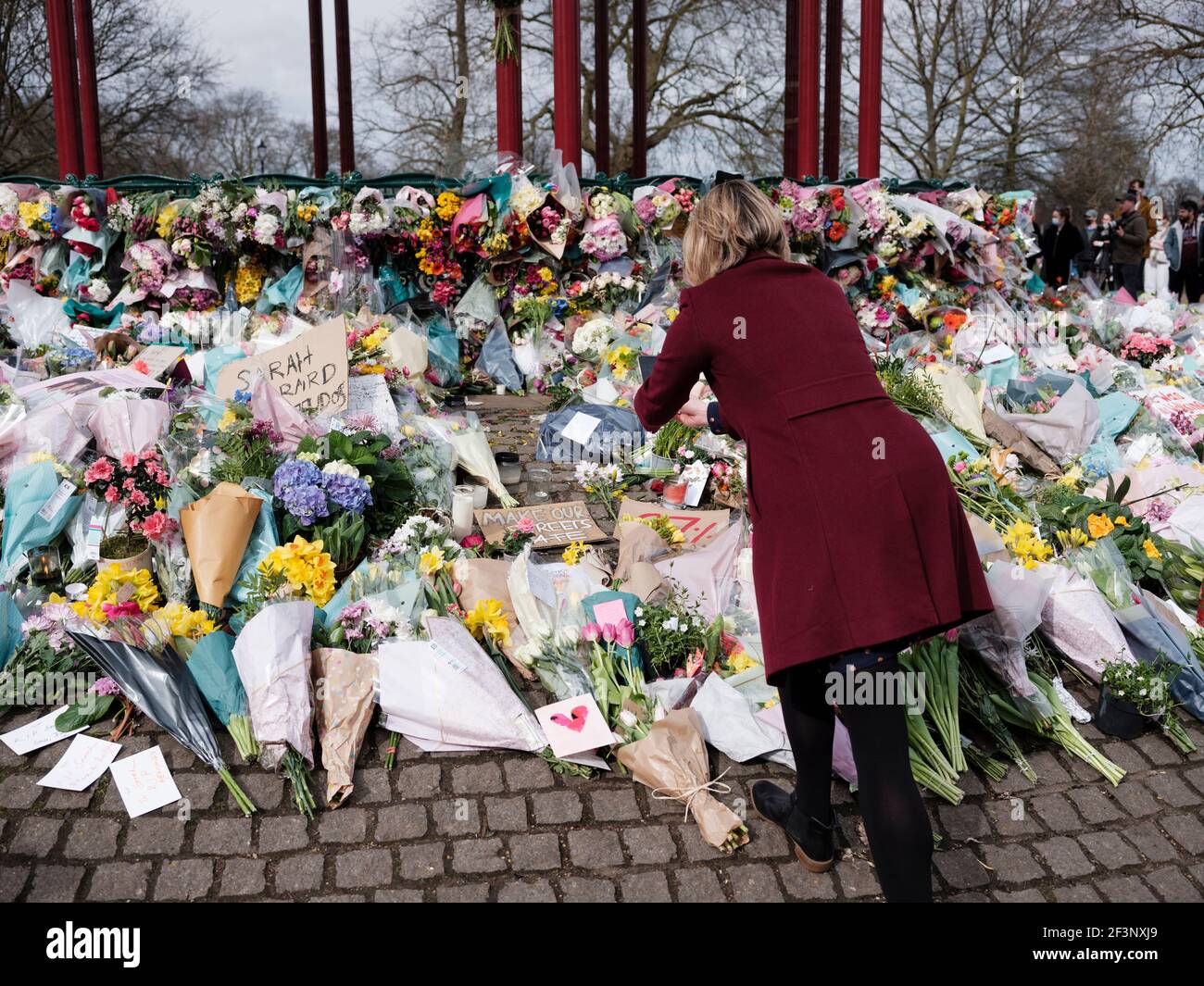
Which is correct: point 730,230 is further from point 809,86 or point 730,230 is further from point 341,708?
point 809,86

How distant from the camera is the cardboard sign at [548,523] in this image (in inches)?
166

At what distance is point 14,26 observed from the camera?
19.8 meters

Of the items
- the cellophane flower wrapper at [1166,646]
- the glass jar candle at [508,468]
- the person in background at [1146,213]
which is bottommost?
the cellophane flower wrapper at [1166,646]

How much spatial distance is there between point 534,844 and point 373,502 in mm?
1796

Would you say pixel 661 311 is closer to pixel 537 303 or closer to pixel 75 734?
pixel 537 303

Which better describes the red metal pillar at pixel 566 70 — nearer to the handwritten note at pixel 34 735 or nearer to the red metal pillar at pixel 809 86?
the red metal pillar at pixel 809 86

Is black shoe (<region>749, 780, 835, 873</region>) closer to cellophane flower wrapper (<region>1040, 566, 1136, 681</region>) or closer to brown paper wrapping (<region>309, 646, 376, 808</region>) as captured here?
brown paper wrapping (<region>309, 646, 376, 808</region>)

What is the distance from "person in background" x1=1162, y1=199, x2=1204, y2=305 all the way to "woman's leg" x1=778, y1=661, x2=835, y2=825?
13.3 meters

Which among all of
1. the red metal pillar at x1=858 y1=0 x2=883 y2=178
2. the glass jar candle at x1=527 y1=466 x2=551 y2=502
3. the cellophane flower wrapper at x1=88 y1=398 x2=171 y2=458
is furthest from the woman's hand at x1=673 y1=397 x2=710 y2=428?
the red metal pillar at x1=858 y1=0 x2=883 y2=178

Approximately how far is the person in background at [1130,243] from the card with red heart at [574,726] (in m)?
11.4

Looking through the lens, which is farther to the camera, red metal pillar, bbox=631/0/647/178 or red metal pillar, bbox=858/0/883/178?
red metal pillar, bbox=631/0/647/178

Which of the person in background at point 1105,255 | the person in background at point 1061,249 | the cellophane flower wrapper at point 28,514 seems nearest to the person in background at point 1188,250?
the person in background at point 1105,255

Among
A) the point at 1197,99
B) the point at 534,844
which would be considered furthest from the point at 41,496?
the point at 1197,99

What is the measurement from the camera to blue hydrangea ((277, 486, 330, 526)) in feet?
11.8
